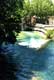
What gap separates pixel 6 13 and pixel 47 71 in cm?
447

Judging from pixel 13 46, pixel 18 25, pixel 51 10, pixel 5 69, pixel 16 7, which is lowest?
pixel 51 10

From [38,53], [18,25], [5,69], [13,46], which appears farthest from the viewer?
[13,46]

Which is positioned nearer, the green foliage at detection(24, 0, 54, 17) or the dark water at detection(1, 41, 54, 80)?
the dark water at detection(1, 41, 54, 80)

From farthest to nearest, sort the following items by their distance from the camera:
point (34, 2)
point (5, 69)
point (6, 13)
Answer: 1. point (34, 2)
2. point (6, 13)
3. point (5, 69)

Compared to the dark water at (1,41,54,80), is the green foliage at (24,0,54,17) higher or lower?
lower

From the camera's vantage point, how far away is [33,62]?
18844 mm

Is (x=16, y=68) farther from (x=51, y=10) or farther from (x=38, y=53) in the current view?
(x=51, y=10)

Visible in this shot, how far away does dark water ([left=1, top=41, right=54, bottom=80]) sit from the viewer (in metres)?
15.2

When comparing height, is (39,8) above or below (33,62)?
below

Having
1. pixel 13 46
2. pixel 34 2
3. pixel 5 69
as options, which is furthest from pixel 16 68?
pixel 34 2

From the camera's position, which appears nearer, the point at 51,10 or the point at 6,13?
the point at 6,13

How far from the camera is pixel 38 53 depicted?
2228cm

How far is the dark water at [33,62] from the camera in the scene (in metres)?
15.2

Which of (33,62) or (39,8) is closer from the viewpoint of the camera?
(33,62)
